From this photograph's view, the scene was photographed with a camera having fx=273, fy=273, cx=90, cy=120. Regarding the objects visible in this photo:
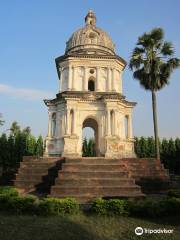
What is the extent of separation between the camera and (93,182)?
1609 centimetres

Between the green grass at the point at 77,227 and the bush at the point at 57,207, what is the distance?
0.42m

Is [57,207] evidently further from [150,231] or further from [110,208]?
[150,231]

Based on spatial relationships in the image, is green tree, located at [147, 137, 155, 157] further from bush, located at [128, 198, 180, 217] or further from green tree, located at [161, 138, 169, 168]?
bush, located at [128, 198, 180, 217]

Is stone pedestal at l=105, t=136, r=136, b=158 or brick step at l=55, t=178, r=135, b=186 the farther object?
stone pedestal at l=105, t=136, r=136, b=158

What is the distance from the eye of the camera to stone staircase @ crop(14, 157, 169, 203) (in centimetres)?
1523

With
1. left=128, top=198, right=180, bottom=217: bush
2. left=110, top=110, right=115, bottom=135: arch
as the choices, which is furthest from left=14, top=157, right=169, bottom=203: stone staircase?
left=110, top=110, right=115, bottom=135: arch

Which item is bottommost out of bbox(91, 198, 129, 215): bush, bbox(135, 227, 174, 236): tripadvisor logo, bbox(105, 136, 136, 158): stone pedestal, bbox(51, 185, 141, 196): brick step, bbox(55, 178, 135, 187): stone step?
bbox(135, 227, 174, 236): tripadvisor logo

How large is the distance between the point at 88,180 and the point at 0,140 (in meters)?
26.0

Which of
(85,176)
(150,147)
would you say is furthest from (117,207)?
(150,147)

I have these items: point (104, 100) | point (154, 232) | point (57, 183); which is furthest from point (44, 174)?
point (154, 232)

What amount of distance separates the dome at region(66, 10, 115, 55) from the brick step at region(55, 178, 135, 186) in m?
15.0

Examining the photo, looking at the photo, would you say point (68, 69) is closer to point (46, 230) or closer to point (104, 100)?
point (104, 100)

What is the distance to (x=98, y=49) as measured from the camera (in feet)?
90.7

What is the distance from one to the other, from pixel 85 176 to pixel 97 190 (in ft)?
5.31
